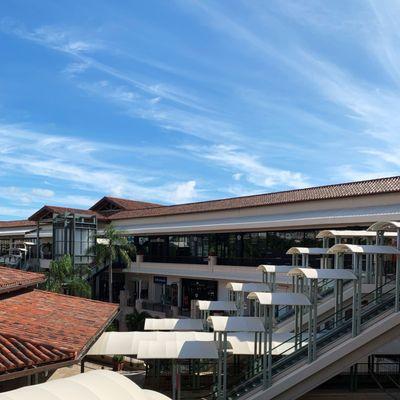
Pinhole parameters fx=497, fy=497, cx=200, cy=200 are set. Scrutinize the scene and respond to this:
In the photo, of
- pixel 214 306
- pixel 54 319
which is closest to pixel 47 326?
pixel 54 319

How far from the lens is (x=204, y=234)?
38.1 metres

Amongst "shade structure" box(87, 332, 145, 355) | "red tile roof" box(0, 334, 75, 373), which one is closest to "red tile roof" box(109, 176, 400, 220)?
"shade structure" box(87, 332, 145, 355)

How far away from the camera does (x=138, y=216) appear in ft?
141

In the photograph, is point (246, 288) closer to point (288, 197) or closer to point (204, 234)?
point (288, 197)

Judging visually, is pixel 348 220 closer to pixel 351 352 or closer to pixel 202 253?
pixel 351 352

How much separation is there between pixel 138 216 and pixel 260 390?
1123 inches

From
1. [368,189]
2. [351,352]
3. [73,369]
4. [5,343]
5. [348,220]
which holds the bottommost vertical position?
[73,369]

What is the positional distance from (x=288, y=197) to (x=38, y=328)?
925 inches

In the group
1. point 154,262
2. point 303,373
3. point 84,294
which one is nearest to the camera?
point 303,373

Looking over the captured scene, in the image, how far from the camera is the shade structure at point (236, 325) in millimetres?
15820

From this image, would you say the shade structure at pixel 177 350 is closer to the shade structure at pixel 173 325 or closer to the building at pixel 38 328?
the building at pixel 38 328

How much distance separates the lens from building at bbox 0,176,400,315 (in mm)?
28266

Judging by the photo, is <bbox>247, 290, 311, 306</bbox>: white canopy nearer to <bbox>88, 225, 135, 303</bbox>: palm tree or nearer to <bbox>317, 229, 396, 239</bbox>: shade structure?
<bbox>317, 229, 396, 239</bbox>: shade structure

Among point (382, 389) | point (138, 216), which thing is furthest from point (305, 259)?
point (138, 216)
